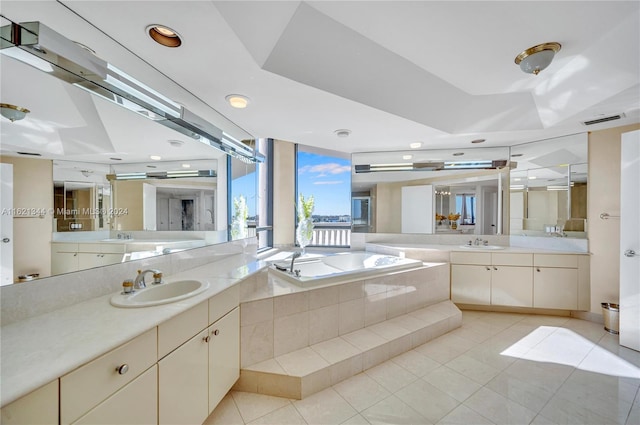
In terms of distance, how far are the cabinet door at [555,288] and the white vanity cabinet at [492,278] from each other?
0.08m

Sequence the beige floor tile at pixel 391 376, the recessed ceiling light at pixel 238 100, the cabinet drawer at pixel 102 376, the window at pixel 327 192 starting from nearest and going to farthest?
the cabinet drawer at pixel 102 376 < the beige floor tile at pixel 391 376 < the recessed ceiling light at pixel 238 100 < the window at pixel 327 192

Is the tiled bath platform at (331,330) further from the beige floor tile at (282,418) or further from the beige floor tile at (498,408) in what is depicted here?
the beige floor tile at (498,408)

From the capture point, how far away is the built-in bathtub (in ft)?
7.73

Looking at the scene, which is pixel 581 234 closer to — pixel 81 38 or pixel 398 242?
pixel 398 242

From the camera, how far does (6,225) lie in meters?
1.04

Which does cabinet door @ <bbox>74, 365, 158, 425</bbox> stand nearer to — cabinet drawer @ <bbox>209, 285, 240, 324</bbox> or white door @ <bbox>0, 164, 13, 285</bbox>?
cabinet drawer @ <bbox>209, 285, 240, 324</bbox>

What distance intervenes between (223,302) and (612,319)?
4069mm

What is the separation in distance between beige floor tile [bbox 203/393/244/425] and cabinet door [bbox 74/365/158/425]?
0.64 m

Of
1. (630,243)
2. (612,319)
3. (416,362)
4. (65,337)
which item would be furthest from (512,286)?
(65,337)

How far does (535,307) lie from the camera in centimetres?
323

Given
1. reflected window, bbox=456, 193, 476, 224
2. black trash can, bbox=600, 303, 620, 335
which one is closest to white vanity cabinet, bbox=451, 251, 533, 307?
black trash can, bbox=600, 303, 620, 335

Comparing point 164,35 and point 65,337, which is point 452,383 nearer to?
point 65,337

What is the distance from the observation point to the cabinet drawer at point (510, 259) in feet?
10.6

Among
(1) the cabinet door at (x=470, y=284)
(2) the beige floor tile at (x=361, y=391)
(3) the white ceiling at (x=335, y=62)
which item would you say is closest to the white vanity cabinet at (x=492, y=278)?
(1) the cabinet door at (x=470, y=284)
